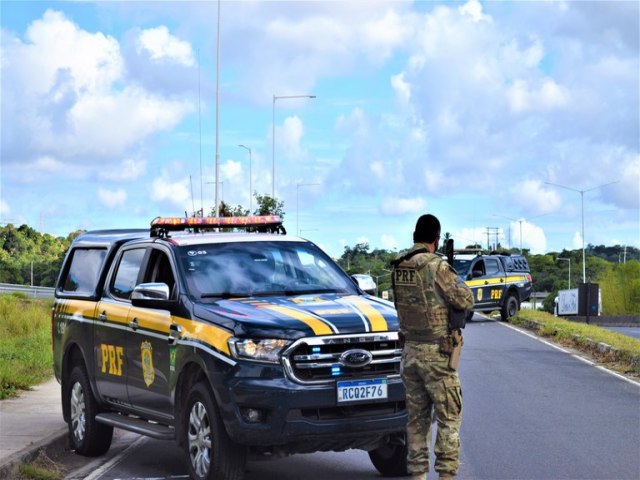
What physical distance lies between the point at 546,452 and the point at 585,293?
29237 mm

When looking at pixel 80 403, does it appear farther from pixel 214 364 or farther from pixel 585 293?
pixel 585 293

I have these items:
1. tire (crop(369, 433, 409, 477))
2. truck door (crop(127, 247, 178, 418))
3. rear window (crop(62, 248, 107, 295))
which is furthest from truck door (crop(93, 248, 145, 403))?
tire (crop(369, 433, 409, 477))

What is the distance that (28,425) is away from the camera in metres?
11.8

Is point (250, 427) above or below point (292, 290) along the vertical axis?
below

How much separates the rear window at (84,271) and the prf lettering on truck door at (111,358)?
0.89m

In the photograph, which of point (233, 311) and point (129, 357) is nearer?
point (233, 311)

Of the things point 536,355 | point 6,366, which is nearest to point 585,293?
point 536,355

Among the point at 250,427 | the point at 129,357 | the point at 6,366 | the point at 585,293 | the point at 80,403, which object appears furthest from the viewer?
the point at 585,293

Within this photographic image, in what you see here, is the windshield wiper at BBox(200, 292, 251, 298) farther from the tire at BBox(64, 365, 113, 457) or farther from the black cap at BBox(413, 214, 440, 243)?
the tire at BBox(64, 365, 113, 457)

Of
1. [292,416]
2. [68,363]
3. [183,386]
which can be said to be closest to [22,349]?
[68,363]

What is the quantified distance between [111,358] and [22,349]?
11292 millimetres

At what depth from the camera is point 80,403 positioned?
1092 cm

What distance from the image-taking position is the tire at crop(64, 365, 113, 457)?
1062cm

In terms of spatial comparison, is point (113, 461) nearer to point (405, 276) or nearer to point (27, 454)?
point (27, 454)
